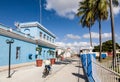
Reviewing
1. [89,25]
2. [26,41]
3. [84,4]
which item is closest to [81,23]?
[89,25]

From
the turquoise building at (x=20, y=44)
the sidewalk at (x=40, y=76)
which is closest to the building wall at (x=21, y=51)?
the turquoise building at (x=20, y=44)

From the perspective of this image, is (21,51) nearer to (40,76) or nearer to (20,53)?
(20,53)

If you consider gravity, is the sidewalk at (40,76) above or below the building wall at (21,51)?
below

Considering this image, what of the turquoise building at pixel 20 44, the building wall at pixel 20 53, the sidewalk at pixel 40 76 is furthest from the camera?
the turquoise building at pixel 20 44

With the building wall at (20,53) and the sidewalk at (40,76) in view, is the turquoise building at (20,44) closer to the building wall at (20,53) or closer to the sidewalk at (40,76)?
the building wall at (20,53)

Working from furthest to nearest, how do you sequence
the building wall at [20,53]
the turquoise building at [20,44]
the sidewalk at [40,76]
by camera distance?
1. the turquoise building at [20,44]
2. the building wall at [20,53]
3. the sidewalk at [40,76]

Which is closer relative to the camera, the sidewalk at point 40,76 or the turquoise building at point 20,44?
the sidewalk at point 40,76

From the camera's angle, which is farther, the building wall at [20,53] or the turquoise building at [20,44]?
the turquoise building at [20,44]

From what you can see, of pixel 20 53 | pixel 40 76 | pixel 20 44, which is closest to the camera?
pixel 40 76

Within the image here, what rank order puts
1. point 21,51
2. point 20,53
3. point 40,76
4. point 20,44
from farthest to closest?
point 21,51 < point 20,53 < point 20,44 < point 40,76

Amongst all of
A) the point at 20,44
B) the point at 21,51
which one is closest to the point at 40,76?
the point at 20,44

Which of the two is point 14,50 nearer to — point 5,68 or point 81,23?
point 5,68

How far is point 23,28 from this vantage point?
3438cm

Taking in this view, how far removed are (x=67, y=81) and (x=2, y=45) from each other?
10057 millimetres
